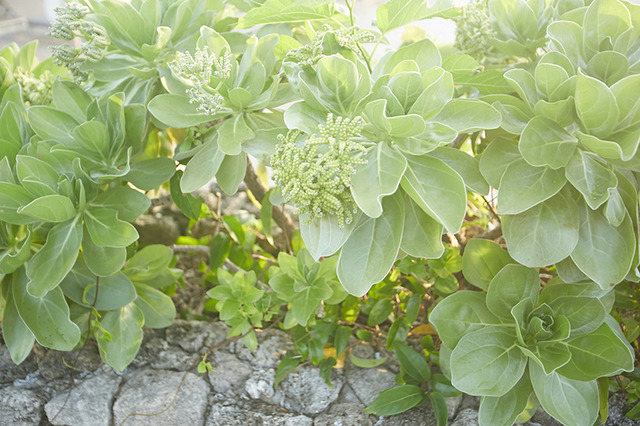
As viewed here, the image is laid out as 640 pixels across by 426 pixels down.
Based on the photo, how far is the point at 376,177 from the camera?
32.7 inches

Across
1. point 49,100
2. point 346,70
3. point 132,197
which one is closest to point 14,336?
point 132,197

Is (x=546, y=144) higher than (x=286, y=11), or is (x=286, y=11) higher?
(x=286, y=11)

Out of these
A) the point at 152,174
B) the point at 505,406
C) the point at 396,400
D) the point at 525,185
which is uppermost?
the point at 525,185

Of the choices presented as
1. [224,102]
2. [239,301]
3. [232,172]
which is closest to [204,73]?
[224,102]

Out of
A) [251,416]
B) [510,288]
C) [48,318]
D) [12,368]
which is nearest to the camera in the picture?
[510,288]

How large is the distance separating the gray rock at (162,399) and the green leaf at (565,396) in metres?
0.69

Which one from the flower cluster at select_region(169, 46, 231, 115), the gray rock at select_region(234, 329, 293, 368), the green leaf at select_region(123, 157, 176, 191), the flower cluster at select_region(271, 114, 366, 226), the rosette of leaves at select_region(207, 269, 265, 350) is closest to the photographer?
the flower cluster at select_region(271, 114, 366, 226)

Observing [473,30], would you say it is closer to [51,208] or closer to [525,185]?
[525,185]

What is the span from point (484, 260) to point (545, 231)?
16 centimetres

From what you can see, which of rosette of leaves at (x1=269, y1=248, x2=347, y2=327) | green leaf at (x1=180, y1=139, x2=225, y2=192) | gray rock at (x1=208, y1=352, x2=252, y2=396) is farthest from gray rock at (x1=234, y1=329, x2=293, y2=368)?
green leaf at (x1=180, y1=139, x2=225, y2=192)

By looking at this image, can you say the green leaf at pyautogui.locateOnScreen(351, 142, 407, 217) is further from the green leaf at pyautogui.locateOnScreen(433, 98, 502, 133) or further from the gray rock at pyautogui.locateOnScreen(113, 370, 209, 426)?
the gray rock at pyautogui.locateOnScreen(113, 370, 209, 426)

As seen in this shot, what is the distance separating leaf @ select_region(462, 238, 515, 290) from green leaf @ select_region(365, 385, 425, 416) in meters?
0.28

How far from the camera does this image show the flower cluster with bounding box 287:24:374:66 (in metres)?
0.91

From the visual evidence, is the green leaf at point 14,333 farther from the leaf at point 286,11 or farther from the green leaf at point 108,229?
the leaf at point 286,11
